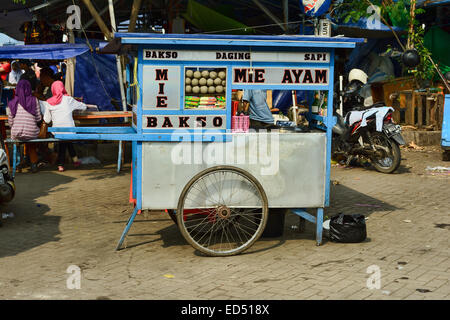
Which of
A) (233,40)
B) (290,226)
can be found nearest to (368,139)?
(290,226)

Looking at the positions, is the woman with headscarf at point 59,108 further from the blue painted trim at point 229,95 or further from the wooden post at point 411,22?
the wooden post at point 411,22

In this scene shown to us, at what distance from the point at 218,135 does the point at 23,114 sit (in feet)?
18.7

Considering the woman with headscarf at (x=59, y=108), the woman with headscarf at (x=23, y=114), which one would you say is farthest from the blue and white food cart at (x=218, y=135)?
the woman with headscarf at (x=59, y=108)

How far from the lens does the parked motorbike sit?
33.4 feet

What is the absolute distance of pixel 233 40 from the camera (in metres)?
5.61

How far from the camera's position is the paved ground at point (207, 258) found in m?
4.81

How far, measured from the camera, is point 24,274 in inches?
206

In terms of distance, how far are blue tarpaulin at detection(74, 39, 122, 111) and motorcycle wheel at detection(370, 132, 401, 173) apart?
6723 millimetres

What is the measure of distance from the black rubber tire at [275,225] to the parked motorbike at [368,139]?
4426mm

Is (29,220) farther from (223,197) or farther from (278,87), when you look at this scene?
(278,87)

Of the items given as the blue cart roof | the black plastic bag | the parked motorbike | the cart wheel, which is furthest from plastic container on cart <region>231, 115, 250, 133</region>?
the parked motorbike

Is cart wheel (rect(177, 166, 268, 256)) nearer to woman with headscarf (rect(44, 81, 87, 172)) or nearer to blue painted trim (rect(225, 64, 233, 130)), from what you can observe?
blue painted trim (rect(225, 64, 233, 130))

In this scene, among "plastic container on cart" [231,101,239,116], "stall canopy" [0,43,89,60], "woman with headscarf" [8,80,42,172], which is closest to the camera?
"plastic container on cart" [231,101,239,116]
